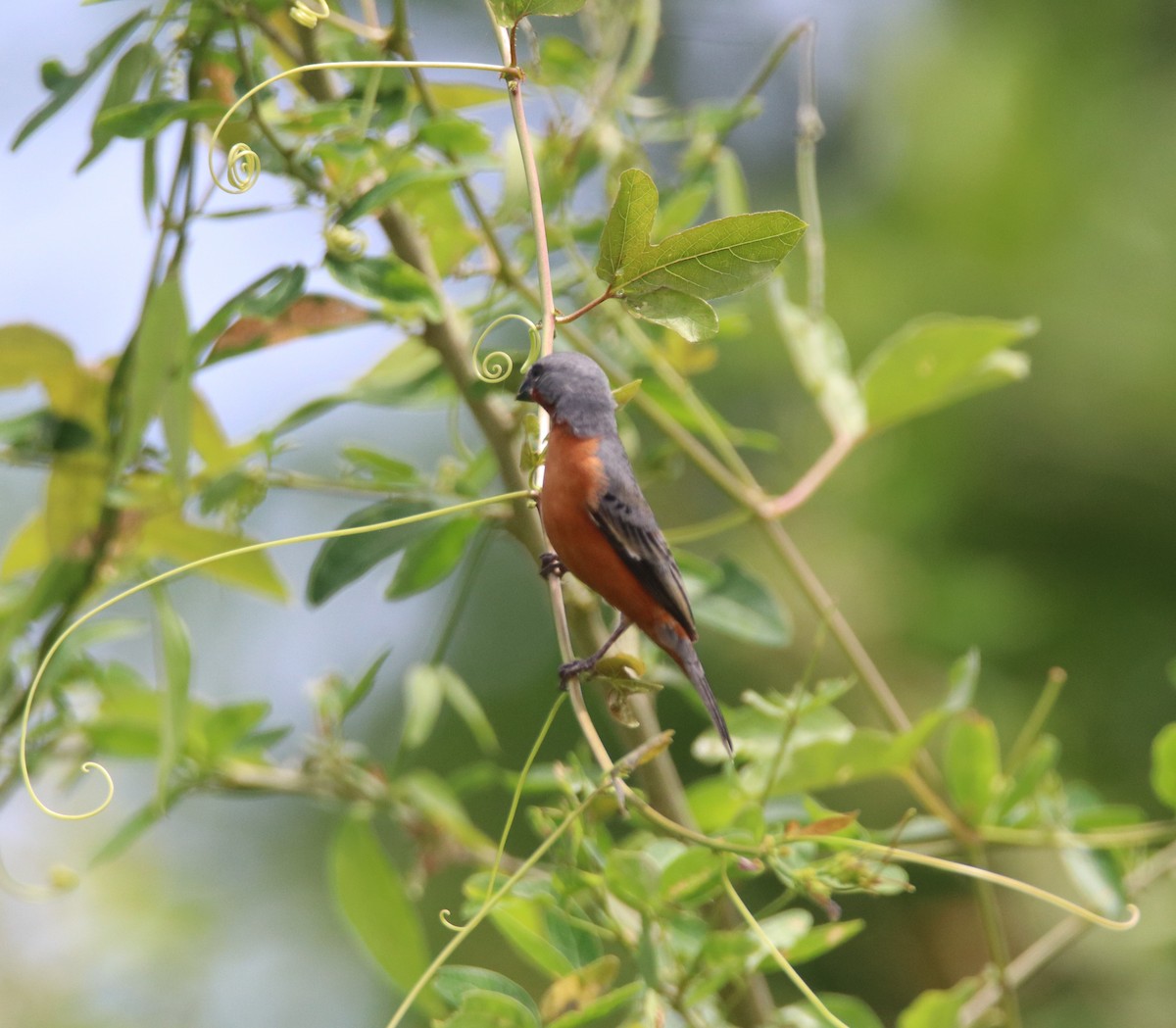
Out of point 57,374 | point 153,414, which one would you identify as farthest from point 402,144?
point 57,374

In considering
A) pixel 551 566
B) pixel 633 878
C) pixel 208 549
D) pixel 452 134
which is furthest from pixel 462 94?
pixel 633 878

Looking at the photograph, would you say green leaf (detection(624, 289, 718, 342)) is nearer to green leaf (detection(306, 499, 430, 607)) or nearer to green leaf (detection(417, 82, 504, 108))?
green leaf (detection(306, 499, 430, 607))

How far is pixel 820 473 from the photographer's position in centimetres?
171

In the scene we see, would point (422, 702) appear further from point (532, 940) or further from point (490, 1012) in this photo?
point (490, 1012)

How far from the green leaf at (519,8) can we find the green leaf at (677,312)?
0.25 m

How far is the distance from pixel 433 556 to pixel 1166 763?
937 millimetres

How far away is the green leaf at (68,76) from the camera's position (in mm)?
1479

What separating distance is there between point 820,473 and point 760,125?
2.48m

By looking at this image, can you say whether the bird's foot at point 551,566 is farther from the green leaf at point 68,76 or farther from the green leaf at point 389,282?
the green leaf at point 68,76

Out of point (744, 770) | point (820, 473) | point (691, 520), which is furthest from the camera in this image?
point (691, 520)

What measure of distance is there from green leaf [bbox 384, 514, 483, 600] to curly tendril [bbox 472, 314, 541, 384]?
23 centimetres

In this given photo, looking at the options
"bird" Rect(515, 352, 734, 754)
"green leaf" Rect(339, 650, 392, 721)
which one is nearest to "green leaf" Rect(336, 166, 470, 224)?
"bird" Rect(515, 352, 734, 754)

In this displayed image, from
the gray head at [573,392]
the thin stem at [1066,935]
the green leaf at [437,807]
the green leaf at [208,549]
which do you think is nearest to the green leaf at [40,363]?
the green leaf at [208,549]

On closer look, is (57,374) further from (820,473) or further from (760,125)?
(760,125)
